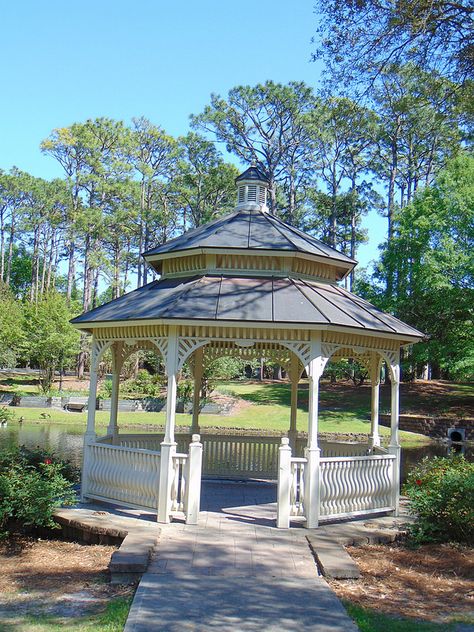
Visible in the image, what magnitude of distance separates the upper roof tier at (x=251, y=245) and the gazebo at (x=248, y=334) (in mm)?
22

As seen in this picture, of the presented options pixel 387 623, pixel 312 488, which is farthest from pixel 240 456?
pixel 387 623

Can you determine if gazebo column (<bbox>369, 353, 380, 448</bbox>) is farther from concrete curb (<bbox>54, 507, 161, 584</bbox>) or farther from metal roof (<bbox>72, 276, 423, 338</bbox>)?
concrete curb (<bbox>54, 507, 161, 584</bbox>)

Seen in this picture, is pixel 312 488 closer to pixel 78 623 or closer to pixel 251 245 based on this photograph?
pixel 251 245

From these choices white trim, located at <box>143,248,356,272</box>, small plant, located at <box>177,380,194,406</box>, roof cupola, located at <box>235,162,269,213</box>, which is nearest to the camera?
white trim, located at <box>143,248,356,272</box>

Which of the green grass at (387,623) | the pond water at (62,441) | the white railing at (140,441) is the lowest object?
the pond water at (62,441)

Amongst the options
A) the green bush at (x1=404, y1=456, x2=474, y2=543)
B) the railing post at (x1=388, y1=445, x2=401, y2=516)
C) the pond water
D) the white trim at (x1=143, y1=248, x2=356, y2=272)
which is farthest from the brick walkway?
the pond water

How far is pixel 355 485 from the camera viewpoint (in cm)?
905

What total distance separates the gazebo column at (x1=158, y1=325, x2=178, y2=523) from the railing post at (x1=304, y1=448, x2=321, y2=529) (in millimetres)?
1937

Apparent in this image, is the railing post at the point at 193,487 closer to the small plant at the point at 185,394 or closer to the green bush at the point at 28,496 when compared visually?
the green bush at the point at 28,496

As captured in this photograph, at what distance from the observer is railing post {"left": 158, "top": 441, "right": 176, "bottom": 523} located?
8305 mm

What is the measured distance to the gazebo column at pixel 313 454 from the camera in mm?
8359

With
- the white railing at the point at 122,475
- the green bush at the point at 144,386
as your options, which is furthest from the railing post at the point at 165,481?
the green bush at the point at 144,386

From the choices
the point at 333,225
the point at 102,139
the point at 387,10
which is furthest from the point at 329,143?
the point at 387,10

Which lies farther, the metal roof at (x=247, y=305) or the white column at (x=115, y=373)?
the white column at (x=115, y=373)
